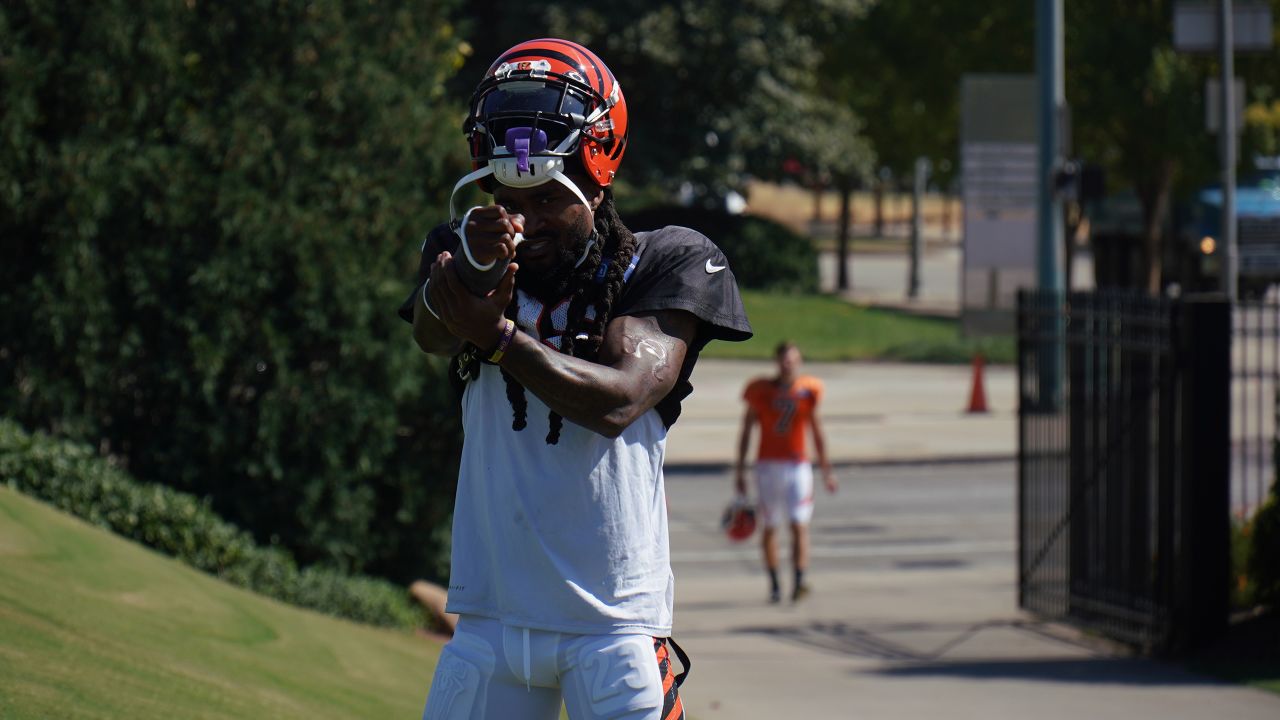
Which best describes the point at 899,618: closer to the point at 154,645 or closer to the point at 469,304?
the point at 154,645

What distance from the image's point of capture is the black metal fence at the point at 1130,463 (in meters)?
9.12

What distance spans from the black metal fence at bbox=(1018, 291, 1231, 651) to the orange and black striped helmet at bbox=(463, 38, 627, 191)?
21.5 feet

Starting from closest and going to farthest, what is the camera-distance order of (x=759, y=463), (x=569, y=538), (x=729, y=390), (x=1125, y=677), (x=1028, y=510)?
(x=569, y=538)
(x=1125, y=677)
(x=1028, y=510)
(x=759, y=463)
(x=729, y=390)

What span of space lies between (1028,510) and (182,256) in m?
5.44

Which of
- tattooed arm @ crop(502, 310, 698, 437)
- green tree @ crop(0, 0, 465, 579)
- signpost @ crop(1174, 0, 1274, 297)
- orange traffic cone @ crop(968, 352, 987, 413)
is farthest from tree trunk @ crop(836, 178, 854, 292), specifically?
tattooed arm @ crop(502, 310, 698, 437)

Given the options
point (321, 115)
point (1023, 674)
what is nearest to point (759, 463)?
point (1023, 674)

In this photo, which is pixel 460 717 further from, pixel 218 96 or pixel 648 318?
pixel 218 96

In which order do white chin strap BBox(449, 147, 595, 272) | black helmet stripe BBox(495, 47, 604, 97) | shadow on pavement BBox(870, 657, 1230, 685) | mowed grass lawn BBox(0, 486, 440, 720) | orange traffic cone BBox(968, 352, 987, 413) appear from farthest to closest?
orange traffic cone BBox(968, 352, 987, 413), shadow on pavement BBox(870, 657, 1230, 685), mowed grass lawn BBox(0, 486, 440, 720), black helmet stripe BBox(495, 47, 604, 97), white chin strap BBox(449, 147, 595, 272)

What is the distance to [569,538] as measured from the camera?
3.22 m

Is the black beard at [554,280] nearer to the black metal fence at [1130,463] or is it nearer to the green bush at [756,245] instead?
the black metal fence at [1130,463]

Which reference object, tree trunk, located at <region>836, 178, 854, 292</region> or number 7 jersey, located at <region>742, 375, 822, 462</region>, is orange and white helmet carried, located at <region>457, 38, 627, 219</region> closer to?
number 7 jersey, located at <region>742, 375, 822, 462</region>

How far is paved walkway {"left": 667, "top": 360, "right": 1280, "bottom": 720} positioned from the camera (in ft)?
27.6

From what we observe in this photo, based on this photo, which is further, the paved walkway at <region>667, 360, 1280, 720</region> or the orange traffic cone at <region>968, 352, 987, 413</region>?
the orange traffic cone at <region>968, 352, 987, 413</region>

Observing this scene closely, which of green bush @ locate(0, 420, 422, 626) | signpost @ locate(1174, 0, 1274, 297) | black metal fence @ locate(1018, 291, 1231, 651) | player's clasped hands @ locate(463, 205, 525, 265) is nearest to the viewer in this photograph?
player's clasped hands @ locate(463, 205, 525, 265)
